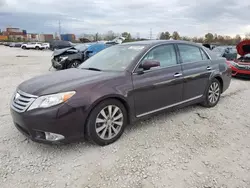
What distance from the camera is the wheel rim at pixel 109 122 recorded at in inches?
114

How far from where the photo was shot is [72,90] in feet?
8.86

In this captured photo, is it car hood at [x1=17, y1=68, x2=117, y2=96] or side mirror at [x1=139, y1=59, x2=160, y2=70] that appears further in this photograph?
side mirror at [x1=139, y1=59, x2=160, y2=70]

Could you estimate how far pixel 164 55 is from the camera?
12.3 feet

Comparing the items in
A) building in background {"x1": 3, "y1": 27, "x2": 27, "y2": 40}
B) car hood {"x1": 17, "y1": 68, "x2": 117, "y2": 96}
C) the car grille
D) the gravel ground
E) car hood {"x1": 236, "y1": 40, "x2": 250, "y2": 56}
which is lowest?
the gravel ground

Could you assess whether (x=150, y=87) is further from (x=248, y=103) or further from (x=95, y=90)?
(x=248, y=103)

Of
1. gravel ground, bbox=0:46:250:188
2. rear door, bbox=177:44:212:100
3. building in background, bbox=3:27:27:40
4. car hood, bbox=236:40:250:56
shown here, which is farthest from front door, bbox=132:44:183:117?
building in background, bbox=3:27:27:40

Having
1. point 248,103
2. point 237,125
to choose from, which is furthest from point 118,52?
point 248,103

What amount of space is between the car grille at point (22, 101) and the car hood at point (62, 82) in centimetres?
6

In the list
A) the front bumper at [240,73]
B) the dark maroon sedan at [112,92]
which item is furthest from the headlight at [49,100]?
the front bumper at [240,73]

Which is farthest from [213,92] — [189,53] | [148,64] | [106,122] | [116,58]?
[106,122]

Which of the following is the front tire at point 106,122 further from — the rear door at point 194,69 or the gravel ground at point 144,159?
the rear door at point 194,69

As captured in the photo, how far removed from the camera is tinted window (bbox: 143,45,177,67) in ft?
11.7

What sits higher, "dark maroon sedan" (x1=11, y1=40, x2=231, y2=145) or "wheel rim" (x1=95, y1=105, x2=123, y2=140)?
"dark maroon sedan" (x1=11, y1=40, x2=231, y2=145)

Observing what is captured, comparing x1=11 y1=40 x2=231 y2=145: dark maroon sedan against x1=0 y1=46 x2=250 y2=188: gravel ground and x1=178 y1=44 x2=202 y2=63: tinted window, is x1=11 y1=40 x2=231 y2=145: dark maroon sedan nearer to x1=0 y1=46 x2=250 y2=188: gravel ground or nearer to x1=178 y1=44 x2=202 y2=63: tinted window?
x1=178 y1=44 x2=202 y2=63: tinted window
